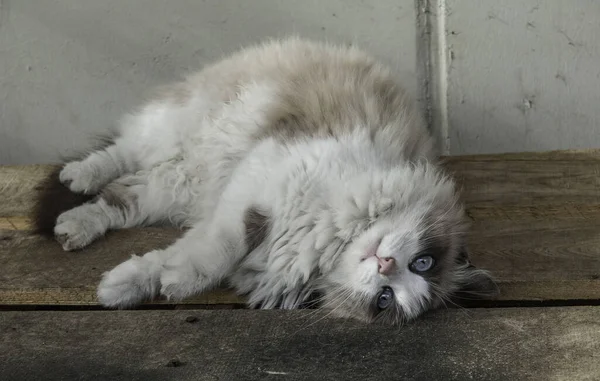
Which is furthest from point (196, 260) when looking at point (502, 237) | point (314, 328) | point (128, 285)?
point (502, 237)

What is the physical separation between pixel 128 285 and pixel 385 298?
748 millimetres

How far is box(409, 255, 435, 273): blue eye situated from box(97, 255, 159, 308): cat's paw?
0.77 metres

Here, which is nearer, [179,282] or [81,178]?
[179,282]

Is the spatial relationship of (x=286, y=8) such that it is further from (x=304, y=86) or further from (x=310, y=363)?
(x=310, y=363)

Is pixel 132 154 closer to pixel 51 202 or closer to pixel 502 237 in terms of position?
pixel 51 202

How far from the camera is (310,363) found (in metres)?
1.71

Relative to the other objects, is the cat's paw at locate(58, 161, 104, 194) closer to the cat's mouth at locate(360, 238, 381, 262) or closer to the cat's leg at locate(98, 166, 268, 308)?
the cat's leg at locate(98, 166, 268, 308)

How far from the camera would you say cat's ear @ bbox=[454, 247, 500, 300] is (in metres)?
2.04

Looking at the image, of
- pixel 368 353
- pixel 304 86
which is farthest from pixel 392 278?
pixel 304 86

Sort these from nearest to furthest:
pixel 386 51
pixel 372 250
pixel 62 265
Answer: pixel 372 250
pixel 62 265
pixel 386 51

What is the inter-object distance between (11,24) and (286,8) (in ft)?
4.25

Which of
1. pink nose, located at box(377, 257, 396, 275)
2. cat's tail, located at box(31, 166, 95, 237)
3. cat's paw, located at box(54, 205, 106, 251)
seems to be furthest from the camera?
cat's tail, located at box(31, 166, 95, 237)

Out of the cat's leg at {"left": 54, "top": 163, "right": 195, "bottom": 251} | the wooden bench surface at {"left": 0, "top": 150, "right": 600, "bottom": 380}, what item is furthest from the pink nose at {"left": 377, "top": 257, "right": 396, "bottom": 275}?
the cat's leg at {"left": 54, "top": 163, "right": 195, "bottom": 251}

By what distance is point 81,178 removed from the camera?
2.65 meters
